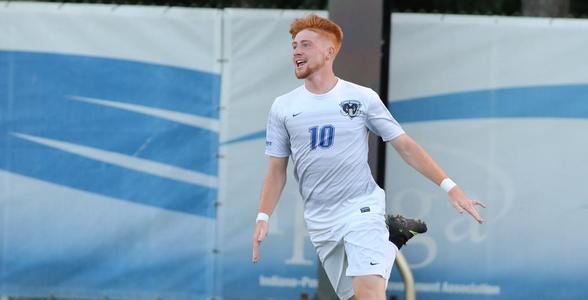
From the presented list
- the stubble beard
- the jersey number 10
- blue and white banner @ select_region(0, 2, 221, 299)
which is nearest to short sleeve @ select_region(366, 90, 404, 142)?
the jersey number 10

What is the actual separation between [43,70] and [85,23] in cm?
47

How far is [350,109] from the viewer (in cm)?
630

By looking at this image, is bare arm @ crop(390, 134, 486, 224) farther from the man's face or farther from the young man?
the man's face

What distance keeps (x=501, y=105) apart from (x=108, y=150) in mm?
2850

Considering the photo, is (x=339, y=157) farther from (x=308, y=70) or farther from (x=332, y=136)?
(x=308, y=70)

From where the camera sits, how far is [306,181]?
645 cm

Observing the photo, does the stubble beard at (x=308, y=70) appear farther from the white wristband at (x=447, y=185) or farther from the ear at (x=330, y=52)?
the white wristband at (x=447, y=185)

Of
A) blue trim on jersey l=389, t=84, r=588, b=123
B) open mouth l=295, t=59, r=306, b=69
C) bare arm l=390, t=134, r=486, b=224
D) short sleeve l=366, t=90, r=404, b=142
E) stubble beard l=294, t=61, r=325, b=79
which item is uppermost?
blue trim on jersey l=389, t=84, r=588, b=123

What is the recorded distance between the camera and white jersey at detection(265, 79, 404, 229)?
630 cm

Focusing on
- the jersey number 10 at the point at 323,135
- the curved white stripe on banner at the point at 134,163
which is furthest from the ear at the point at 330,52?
the curved white stripe on banner at the point at 134,163

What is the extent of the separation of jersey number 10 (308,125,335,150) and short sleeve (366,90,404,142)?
213 millimetres

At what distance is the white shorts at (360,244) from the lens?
6242 millimetres

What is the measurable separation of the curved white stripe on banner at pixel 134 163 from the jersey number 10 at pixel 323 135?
2.65 m

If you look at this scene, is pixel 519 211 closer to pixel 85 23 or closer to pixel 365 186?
pixel 365 186
